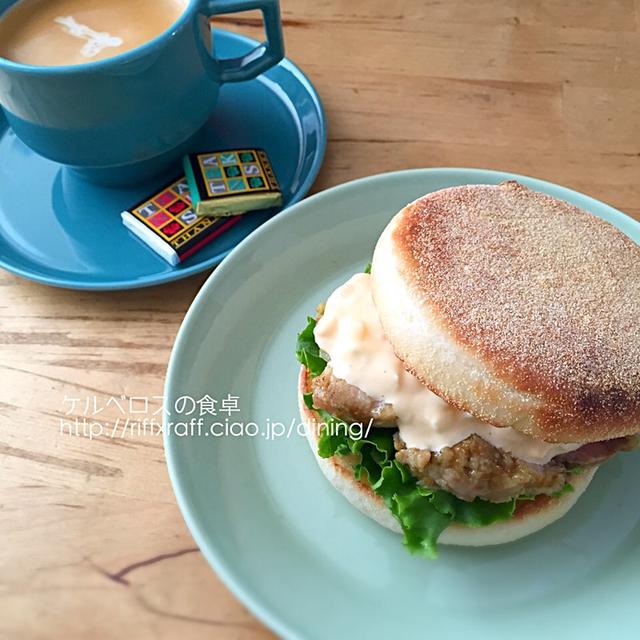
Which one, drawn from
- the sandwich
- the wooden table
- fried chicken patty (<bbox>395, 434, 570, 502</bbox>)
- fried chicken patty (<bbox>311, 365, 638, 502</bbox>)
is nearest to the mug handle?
the wooden table

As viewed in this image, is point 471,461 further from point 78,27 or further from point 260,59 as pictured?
point 78,27

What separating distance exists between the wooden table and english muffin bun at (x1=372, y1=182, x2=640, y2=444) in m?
0.51

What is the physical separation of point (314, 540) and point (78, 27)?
3.88ft

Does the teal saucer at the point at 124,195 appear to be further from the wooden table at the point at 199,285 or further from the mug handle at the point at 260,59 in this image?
the mug handle at the point at 260,59

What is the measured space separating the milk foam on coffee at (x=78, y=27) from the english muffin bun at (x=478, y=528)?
3.04 ft

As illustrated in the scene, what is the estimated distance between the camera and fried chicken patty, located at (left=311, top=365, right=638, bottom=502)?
1049 millimetres

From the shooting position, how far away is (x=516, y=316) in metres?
1.00

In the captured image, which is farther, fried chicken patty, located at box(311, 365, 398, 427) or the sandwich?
fried chicken patty, located at box(311, 365, 398, 427)

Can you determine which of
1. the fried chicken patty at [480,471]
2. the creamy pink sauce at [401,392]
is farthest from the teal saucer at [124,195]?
the fried chicken patty at [480,471]

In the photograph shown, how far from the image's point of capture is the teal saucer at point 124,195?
57.2 inches

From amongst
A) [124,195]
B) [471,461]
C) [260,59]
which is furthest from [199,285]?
[471,461]

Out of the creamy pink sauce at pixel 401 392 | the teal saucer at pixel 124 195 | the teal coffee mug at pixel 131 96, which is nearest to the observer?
the creamy pink sauce at pixel 401 392

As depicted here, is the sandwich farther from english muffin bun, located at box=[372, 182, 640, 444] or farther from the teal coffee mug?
the teal coffee mug

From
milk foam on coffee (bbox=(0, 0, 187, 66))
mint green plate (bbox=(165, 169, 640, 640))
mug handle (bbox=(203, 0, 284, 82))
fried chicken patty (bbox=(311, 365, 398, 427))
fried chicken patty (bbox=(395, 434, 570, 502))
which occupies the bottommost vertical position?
mint green plate (bbox=(165, 169, 640, 640))
